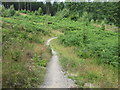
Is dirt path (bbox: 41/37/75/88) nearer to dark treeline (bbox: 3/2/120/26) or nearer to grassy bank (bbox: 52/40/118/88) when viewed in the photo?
grassy bank (bbox: 52/40/118/88)

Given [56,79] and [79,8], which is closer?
[56,79]

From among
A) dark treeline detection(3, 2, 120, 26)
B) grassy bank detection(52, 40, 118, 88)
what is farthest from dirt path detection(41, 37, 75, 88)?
dark treeline detection(3, 2, 120, 26)

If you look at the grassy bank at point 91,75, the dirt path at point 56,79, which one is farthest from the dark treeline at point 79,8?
the dirt path at point 56,79

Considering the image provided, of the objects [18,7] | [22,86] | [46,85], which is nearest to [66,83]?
[46,85]

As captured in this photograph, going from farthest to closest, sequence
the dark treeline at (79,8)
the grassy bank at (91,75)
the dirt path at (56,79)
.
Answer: the dark treeline at (79,8) → the grassy bank at (91,75) → the dirt path at (56,79)

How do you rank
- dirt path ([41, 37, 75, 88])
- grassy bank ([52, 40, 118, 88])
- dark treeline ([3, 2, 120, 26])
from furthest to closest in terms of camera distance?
dark treeline ([3, 2, 120, 26]) → grassy bank ([52, 40, 118, 88]) → dirt path ([41, 37, 75, 88])

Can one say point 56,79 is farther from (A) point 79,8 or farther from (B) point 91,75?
(A) point 79,8

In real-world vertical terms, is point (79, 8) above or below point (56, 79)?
above

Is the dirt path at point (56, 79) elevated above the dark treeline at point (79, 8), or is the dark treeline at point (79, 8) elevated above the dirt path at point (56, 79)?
the dark treeline at point (79, 8)

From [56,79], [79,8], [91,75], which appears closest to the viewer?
[56,79]

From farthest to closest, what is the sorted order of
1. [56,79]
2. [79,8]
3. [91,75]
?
[79,8]
[91,75]
[56,79]

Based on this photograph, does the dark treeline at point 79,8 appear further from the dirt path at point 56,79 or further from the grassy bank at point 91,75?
the dirt path at point 56,79

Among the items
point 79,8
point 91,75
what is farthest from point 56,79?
point 79,8

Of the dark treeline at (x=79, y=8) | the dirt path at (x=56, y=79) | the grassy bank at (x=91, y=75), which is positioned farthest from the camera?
the dark treeline at (x=79, y=8)
